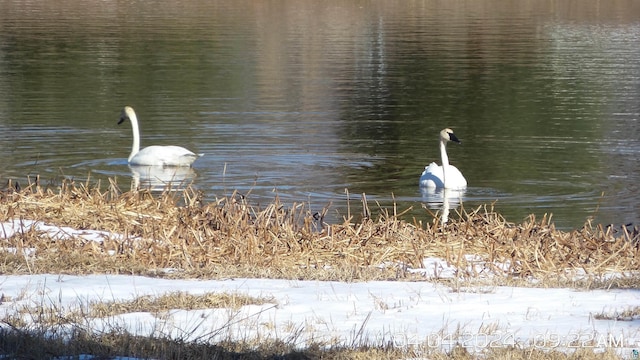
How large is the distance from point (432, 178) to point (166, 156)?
4.67 m

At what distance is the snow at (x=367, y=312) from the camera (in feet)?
21.3

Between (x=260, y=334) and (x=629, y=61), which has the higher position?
(x=260, y=334)

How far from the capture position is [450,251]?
10102 mm

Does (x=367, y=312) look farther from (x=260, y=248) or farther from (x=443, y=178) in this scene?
(x=443, y=178)

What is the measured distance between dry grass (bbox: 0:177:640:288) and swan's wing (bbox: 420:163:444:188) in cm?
566

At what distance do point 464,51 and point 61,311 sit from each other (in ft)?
121

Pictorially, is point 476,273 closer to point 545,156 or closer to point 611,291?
→ point 611,291

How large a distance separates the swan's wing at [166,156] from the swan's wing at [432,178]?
4003mm

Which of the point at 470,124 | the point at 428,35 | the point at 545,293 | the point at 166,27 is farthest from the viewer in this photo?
the point at 166,27

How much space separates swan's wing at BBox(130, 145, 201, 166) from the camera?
18.9 meters

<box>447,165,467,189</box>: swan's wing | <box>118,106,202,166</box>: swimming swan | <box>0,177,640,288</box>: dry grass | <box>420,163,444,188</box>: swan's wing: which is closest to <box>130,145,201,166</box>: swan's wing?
<box>118,106,202,166</box>: swimming swan

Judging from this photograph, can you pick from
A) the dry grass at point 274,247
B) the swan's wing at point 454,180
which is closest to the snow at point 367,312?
the dry grass at point 274,247

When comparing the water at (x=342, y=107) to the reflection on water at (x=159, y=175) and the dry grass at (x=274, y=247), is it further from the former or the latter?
the dry grass at (x=274, y=247)

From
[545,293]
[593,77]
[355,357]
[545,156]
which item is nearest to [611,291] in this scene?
[545,293]
